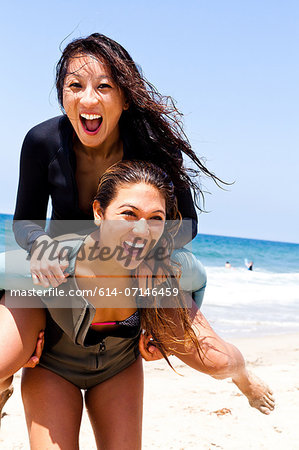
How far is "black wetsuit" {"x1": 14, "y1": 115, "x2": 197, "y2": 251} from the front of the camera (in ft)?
9.52

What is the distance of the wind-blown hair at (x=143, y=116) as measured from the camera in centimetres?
285

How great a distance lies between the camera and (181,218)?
2.99m

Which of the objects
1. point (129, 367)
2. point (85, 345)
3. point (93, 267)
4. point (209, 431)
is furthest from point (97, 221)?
point (209, 431)

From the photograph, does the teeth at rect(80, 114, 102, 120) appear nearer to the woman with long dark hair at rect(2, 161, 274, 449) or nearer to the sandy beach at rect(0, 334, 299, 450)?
the woman with long dark hair at rect(2, 161, 274, 449)

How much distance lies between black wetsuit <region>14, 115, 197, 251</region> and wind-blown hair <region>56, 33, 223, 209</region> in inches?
2.6

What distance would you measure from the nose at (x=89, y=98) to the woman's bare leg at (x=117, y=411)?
1.56 m

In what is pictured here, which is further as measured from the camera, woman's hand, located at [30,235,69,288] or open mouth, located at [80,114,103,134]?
open mouth, located at [80,114,103,134]

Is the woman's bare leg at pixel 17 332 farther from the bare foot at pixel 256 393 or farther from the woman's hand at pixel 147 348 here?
the bare foot at pixel 256 393

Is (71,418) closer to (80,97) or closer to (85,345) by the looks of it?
(85,345)

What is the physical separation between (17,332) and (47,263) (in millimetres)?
421

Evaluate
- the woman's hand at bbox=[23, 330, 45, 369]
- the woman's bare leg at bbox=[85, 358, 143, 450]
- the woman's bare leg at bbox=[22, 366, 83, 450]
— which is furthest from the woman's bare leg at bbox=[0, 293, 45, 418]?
the woman's bare leg at bbox=[85, 358, 143, 450]

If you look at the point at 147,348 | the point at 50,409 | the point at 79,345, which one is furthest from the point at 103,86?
the point at 50,409

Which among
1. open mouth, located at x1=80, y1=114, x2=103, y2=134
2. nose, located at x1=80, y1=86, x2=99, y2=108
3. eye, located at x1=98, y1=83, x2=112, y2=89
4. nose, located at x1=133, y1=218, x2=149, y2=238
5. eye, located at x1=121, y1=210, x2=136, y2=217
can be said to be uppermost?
eye, located at x1=98, y1=83, x2=112, y2=89

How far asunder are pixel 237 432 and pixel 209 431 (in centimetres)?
24
